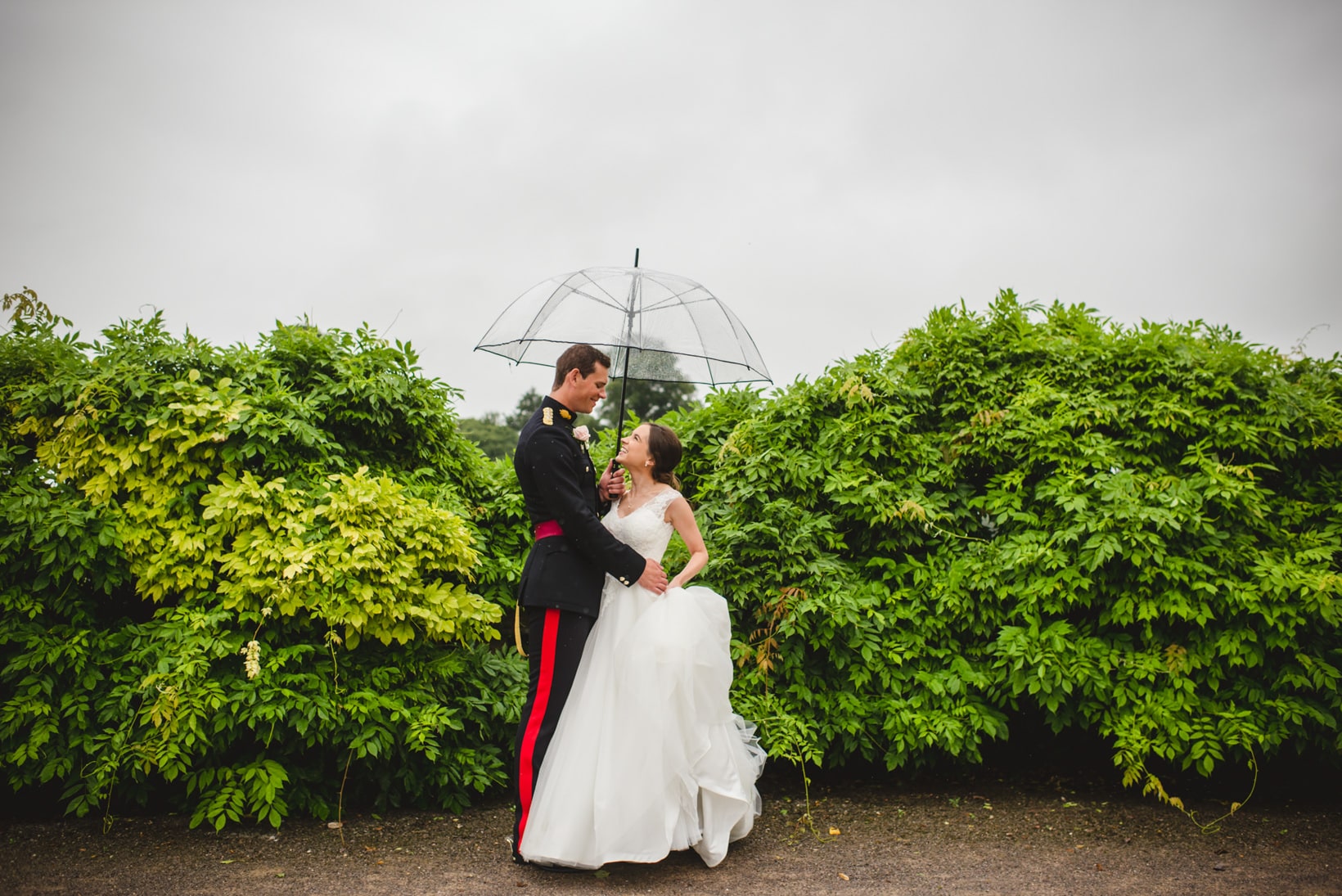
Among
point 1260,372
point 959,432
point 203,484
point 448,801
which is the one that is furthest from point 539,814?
point 1260,372

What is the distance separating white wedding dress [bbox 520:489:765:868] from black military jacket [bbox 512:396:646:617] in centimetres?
17

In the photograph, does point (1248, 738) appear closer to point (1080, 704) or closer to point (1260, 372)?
point (1080, 704)

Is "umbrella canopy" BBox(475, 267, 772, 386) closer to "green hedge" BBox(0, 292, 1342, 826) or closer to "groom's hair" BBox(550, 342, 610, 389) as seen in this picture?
"groom's hair" BBox(550, 342, 610, 389)

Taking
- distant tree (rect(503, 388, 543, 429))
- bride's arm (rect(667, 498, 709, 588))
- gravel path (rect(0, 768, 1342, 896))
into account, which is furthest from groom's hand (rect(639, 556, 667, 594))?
distant tree (rect(503, 388, 543, 429))

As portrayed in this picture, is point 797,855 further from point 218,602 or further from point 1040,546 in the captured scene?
point 218,602

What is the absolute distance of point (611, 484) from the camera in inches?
177

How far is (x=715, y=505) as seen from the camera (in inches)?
213

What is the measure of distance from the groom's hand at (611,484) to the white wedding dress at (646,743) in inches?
8.7

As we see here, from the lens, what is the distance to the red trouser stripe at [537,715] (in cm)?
392

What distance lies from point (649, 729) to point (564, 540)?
3.27 ft

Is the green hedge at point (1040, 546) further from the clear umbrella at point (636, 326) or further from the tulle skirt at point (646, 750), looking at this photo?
the clear umbrella at point (636, 326)

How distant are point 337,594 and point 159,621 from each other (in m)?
0.99

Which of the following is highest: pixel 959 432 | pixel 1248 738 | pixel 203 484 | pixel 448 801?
pixel 959 432

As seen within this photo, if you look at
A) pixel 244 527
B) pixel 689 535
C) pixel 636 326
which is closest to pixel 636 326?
pixel 636 326
